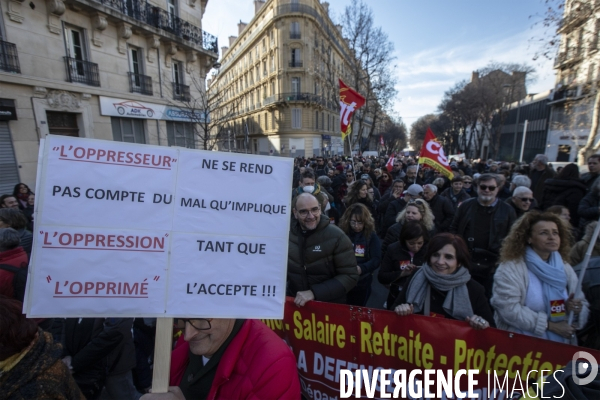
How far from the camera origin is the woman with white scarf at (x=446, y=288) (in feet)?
7.26

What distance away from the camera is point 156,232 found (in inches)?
53.8

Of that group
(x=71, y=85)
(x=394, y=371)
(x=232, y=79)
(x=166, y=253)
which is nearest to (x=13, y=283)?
(x=166, y=253)

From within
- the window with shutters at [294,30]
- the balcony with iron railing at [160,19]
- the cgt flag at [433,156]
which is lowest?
the cgt flag at [433,156]

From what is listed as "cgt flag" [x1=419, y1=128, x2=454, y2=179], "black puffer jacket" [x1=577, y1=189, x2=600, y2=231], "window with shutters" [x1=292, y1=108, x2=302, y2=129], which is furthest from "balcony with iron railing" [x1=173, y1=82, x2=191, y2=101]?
"window with shutters" [x1=292, y1=108, x2=302, y2=129]

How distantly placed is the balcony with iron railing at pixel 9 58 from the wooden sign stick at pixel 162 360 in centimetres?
1268

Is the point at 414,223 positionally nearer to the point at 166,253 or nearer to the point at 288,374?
the point at 288,374

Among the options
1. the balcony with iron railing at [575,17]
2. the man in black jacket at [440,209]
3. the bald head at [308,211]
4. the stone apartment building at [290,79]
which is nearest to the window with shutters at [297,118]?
the stone apartment building at [290,79]

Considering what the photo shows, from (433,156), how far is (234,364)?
7488mm

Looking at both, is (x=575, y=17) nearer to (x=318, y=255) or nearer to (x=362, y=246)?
(x=362, y=246)

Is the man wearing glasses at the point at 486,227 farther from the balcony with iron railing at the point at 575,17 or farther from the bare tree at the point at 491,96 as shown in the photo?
the bare tree at the point at 491,96

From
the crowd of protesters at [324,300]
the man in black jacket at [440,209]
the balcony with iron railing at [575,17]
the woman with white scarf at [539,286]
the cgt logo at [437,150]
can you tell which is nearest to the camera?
the crowd of protesters at [324,300]

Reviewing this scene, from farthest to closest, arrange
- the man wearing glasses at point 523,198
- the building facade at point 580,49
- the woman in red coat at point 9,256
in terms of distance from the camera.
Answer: the building facade at point 580,49 < the man wearing glasses at point 523,198 < the woman in red coat at point 9,256

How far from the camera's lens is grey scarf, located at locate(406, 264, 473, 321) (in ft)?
7.20

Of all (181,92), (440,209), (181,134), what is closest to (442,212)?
(440,209)
